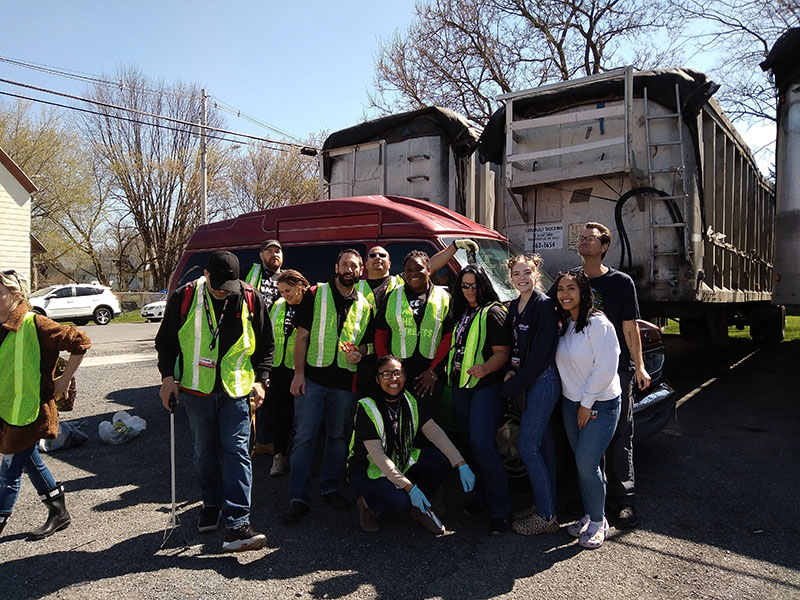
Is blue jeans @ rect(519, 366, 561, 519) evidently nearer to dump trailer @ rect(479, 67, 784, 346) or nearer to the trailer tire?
dump trailer @ rect(479, 67, 784, 346)

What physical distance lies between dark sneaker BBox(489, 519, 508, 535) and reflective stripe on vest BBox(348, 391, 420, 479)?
0.61 m

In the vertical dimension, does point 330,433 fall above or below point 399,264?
below

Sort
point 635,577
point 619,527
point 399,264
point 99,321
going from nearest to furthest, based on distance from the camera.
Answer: point 635,577 → point 619,527 → point 399,264 → point 99,321

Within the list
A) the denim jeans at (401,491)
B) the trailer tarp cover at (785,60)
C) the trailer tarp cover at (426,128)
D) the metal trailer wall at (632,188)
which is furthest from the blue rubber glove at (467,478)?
the trailer tarp cover at (785,60)

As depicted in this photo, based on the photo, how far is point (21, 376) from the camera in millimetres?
3512

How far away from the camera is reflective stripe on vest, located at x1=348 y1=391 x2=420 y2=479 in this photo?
12.2 ft

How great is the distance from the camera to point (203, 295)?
3.59 metres

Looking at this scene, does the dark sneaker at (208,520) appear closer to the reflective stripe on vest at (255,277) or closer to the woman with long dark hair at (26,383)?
the woman with long dark hair at (26,383)

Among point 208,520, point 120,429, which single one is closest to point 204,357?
point 208,520

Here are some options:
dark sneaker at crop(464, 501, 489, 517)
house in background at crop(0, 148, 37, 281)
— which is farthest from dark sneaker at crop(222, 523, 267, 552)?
house in background at crop(0, 148, 37, 281)

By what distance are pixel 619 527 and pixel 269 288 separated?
3350mm

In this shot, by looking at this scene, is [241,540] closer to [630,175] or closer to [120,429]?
[120,429]

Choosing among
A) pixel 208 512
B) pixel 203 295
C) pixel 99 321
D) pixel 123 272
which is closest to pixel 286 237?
pixel 203 295

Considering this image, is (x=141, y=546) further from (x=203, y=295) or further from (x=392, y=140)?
(x=392, y=140)
